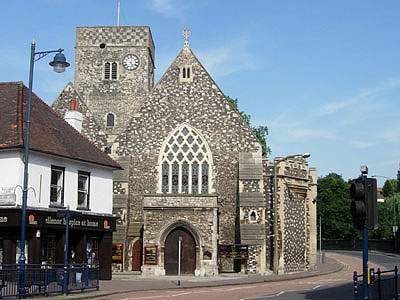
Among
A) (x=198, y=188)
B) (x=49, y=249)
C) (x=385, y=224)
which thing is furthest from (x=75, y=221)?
(x=385, y=224)

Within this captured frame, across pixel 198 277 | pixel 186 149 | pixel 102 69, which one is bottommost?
pixel 198 277

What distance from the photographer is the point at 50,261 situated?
23.7m

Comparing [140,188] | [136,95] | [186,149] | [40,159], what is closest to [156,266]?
Answer: [140,188]

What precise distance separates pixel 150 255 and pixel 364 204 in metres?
21.5

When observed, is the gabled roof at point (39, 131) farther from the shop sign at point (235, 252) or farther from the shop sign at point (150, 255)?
the shop sign at point (235, 252)

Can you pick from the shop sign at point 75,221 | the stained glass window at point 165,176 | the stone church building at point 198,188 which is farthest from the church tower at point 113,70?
the shop sign at point 75,221

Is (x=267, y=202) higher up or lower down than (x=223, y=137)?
lower down

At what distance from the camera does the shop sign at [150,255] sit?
98.9 feet

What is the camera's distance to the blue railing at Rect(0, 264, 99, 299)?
640 inches

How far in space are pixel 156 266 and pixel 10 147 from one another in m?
12.2

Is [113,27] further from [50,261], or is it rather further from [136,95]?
[50,261]

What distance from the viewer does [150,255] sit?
99.2 feet

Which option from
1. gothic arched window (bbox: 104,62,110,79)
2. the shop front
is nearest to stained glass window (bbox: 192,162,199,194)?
the shop front

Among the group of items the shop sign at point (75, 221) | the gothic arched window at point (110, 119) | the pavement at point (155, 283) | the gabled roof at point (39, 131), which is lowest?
the pavement at point (155, 283)
